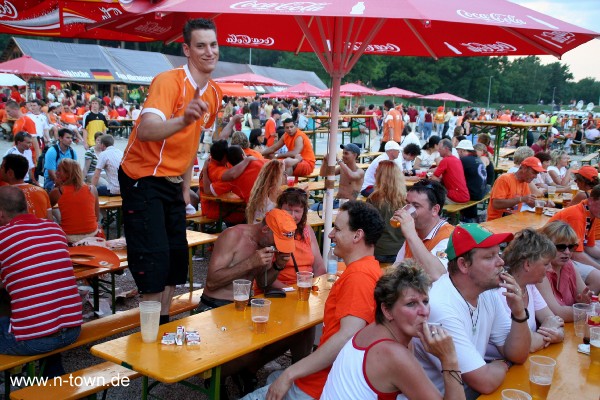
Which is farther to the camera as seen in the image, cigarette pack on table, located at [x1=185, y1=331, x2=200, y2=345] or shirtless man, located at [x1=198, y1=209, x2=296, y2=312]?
shirtless man, located at [x1=198, y1=209, x2=296, y2=312]

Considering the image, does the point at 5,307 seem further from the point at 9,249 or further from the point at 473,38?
the point at 473,38

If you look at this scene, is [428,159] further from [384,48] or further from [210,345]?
[210,345]

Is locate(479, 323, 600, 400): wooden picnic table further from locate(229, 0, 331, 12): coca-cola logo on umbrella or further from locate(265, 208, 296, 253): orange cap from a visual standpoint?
locate(229, 0, 331, 12): coca-cola logo on umbrella

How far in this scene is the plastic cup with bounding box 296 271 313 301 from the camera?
3695 millimetres

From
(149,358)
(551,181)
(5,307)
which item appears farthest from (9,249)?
(551,181)

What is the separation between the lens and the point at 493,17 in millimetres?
3787

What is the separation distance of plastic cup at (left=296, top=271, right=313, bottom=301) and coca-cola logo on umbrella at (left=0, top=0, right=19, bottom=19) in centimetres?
332

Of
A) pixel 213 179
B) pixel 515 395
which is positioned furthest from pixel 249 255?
pixel 213 179

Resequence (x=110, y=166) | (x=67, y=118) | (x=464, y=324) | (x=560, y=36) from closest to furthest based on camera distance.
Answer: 1. (x=464, y=324)
2. (x=560, y=36)
3. (x=110, y=166)
4. (x=67, y=118)

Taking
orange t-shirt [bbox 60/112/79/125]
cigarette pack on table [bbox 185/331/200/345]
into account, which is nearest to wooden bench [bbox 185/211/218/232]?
cigarette pack on table [bbox 185/331/200/345]

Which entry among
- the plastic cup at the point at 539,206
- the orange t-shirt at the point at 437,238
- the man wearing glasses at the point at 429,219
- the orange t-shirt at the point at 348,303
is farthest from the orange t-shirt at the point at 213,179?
the orange t-shirt at the point at 348,303

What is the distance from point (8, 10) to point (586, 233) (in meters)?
5.95

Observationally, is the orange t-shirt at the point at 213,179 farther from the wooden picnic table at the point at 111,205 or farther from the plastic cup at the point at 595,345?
the plastic cup at the point at 595,345

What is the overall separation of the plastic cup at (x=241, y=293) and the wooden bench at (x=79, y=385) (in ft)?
2.33
